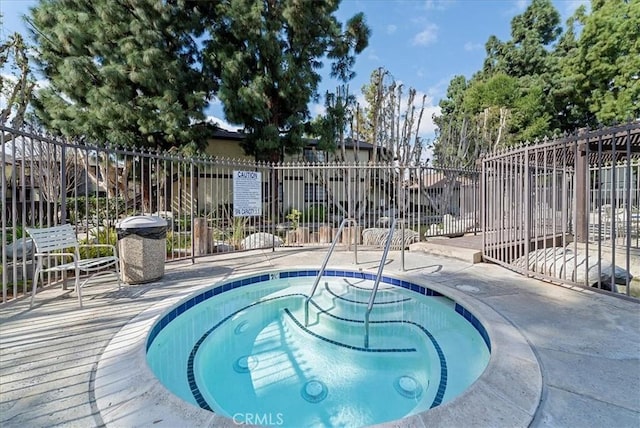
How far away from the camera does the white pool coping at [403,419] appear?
1605mm

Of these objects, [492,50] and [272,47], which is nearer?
[272,47]

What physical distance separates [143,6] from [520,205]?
1464cm

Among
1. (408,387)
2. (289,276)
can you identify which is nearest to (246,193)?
(289,276)

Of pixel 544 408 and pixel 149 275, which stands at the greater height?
pixel 149 275

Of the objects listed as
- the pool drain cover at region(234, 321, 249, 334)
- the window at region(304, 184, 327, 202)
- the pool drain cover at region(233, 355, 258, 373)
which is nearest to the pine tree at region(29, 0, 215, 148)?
the window at region(304, 184, 327, 202)

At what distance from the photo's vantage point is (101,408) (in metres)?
1.71

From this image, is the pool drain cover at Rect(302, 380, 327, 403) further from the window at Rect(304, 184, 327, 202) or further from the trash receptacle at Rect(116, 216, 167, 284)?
the window at Rect(304, 184, 327, 202)

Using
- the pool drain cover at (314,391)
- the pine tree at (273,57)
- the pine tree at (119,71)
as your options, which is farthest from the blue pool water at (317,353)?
the pine tree at (119,71)

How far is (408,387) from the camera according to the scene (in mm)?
2648

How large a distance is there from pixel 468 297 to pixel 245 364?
2.76 meters

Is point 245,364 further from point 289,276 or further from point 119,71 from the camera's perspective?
point 119,71

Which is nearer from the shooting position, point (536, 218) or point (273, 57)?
point (536, 218)

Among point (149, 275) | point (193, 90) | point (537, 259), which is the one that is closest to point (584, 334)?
point (537, 259)

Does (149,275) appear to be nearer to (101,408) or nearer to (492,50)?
(101,408)
